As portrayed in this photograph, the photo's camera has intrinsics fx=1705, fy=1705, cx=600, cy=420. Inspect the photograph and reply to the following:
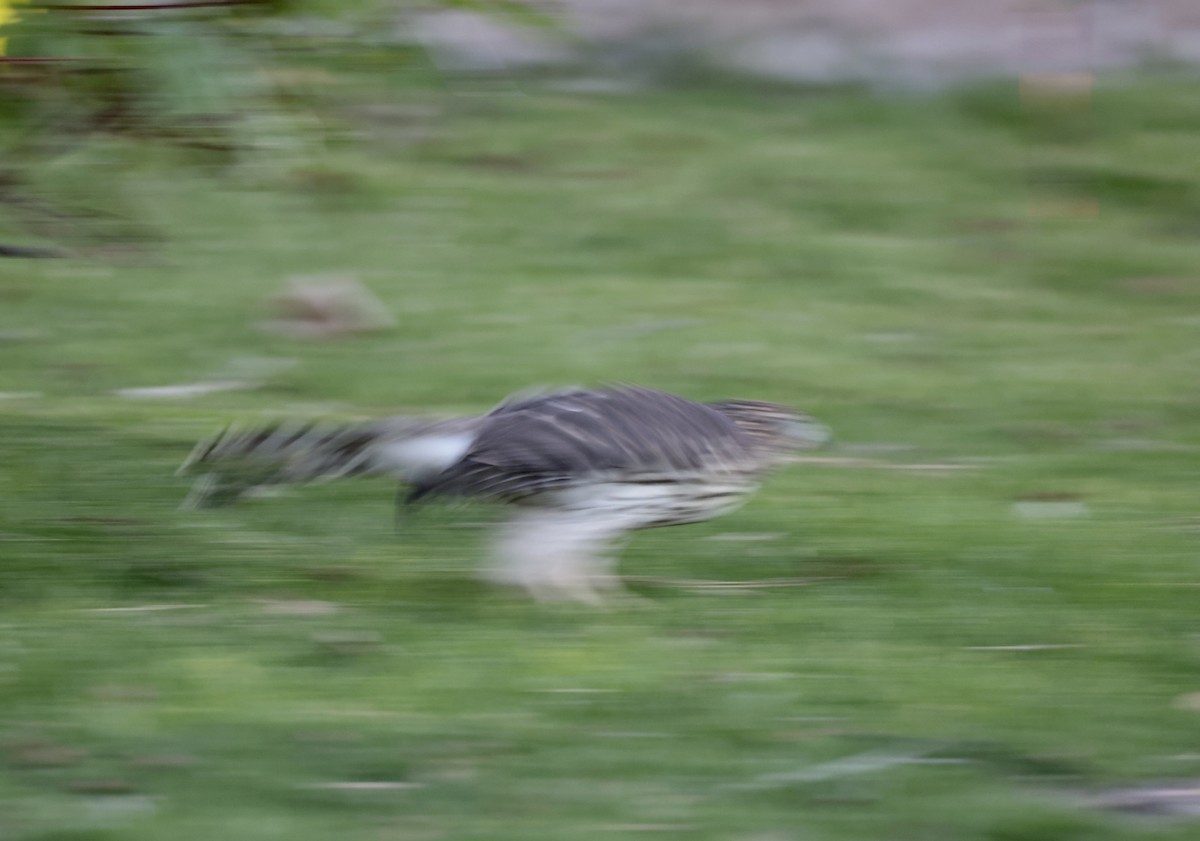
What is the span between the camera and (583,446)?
4332 millimetres

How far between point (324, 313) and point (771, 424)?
163 inches

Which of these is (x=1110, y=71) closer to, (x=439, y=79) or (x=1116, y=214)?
(x=1116, y=214)

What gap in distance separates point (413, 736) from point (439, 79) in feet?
6.31

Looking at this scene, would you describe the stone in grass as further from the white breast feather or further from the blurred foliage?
the white breast feather

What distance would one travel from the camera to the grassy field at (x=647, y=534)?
360cm

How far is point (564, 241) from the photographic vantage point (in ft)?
34.0

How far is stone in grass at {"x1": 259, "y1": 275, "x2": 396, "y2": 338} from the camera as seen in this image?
339 inches

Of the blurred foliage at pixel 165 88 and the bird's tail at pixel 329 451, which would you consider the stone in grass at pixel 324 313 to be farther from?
the bird's tail at pixel 329 451

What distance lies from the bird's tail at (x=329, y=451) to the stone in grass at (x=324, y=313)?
12.5 feet

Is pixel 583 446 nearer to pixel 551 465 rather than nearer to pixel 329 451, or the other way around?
pixel 551 465

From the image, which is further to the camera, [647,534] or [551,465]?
[647,534]

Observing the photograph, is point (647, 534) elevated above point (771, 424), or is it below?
below

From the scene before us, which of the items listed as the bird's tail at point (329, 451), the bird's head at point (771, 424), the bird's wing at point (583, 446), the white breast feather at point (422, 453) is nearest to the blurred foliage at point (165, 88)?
the bird's tail at point (329, 451)

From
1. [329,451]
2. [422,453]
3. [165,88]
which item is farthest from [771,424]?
[165,88]
